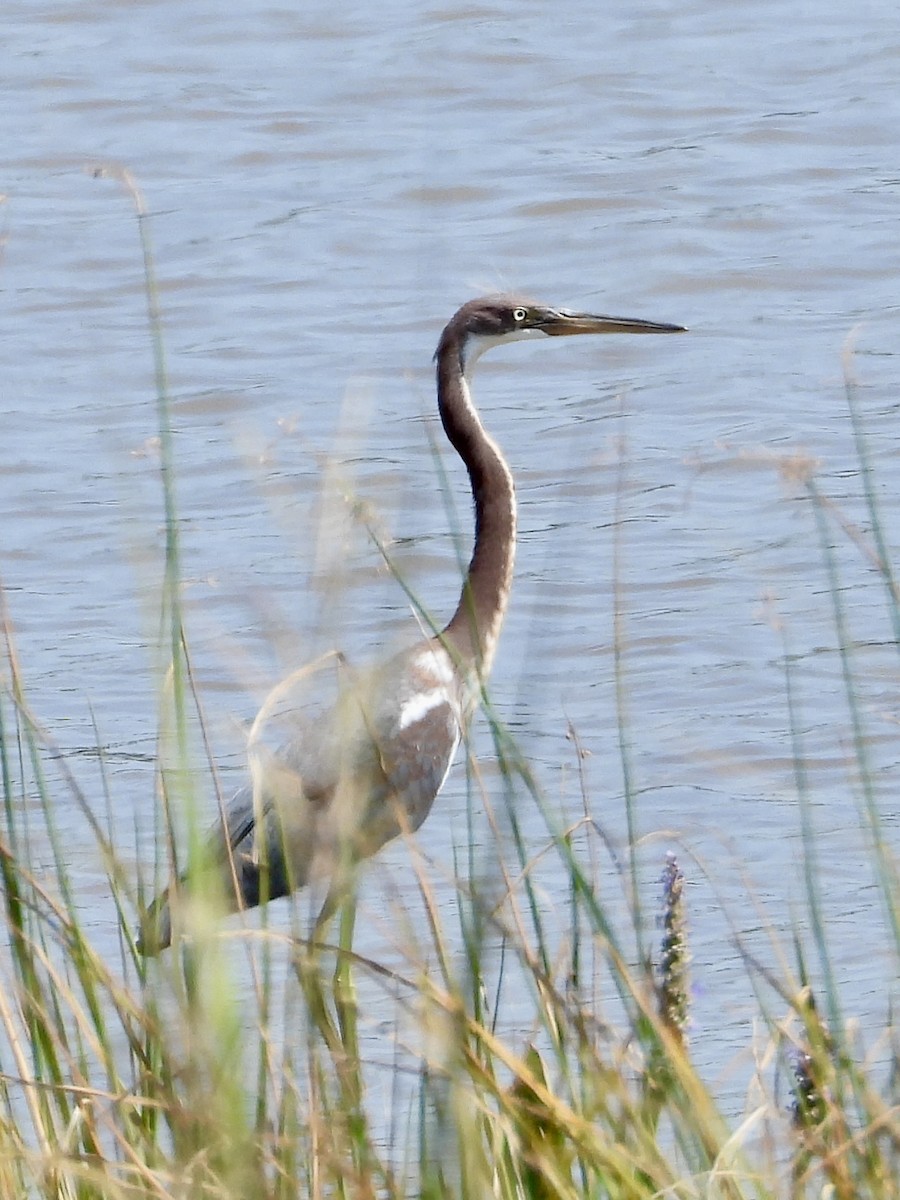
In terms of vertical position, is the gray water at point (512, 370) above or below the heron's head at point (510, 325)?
below

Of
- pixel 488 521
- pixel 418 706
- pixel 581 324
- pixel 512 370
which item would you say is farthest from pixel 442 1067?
pixel 512 370

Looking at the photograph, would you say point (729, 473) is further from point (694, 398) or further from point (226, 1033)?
point (226, 1033)

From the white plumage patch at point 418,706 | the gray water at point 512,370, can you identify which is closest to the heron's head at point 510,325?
the gray water at point 512,370

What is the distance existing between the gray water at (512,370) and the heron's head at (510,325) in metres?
0.29

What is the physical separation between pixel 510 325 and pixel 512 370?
280cm

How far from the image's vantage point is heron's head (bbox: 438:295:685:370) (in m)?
4.98

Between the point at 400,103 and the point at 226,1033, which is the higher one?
the point at 226,1033

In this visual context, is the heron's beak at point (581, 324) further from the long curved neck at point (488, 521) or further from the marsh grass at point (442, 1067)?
the marsh grass at point (442, 1067)

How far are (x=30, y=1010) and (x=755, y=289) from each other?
6.40m

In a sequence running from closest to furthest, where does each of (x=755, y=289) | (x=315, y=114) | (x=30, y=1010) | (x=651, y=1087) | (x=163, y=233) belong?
(x=651, y=1087)
(x=30, y=1010)
(x=755, y=289)
(x=163, y=233)
(x=315, y=114)

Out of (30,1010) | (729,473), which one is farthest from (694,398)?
(30,1010)

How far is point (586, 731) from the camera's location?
17.4ft

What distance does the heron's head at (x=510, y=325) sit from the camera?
4.98 metres

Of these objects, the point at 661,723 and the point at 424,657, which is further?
the point at 661,723
